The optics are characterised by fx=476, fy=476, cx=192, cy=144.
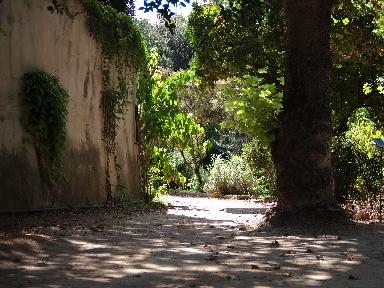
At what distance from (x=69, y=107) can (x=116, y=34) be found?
9.34 feet

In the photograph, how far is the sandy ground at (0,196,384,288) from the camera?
398cm

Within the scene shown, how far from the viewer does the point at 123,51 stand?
12797 millimetres

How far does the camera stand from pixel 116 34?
12.3 meters

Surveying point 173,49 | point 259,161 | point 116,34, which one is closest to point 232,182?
point 259,161

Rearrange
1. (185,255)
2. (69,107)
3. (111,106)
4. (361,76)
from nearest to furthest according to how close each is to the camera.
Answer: (185,255), (69,107), (111,106), (361,76)

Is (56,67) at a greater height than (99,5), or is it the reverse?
(99,5)

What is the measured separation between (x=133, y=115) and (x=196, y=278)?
405 inches

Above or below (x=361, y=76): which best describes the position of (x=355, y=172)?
below

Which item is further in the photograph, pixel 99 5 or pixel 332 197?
pixel 99 5

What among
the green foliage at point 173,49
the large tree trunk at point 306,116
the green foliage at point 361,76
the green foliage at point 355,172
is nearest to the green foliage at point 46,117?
the large tree trunk at point 306,116

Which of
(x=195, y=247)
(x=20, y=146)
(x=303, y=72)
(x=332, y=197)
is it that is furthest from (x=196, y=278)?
(x=20, y=146)

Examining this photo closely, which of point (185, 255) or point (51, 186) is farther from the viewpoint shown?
point (51, 186)

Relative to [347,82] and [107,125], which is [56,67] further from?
[347,82]

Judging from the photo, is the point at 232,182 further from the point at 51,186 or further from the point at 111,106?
the point at 51,186
